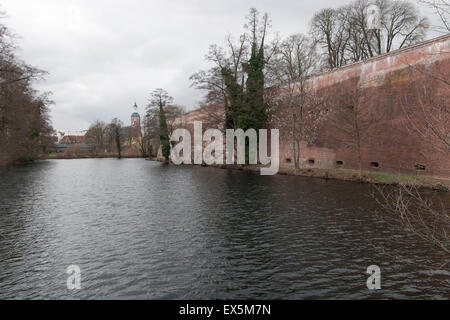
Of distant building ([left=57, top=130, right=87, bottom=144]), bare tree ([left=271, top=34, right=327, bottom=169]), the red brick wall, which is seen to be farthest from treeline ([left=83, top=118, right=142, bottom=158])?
the red brick wall

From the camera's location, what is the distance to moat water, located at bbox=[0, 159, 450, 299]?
5.12 m

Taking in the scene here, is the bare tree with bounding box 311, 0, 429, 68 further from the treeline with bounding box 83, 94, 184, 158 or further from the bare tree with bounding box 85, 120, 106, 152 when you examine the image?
the bare tree with bounding box 85, 120, 106, 152

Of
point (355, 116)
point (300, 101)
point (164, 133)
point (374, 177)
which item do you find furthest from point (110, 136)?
point (374, 177)

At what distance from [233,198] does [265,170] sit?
42.0 ft

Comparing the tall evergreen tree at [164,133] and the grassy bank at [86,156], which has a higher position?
the tall evergreen tree at [164,133]

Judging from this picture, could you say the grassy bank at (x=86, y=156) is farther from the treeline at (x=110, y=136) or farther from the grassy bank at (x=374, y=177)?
the grassy bank at (x=374, y=177)

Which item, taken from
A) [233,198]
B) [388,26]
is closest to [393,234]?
[233,198]

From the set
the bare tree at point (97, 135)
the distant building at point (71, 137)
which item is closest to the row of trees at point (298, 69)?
the bare tree at point (97, 135)

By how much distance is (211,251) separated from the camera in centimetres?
700

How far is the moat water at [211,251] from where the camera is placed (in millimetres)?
5125
